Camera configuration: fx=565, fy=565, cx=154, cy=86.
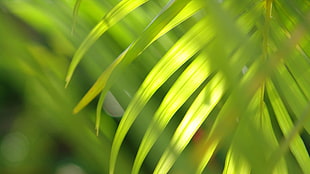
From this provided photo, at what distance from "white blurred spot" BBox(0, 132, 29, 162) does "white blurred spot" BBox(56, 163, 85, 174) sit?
0.06 metres

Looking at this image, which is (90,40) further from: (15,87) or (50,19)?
(15,87)

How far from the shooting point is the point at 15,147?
0.76 meters

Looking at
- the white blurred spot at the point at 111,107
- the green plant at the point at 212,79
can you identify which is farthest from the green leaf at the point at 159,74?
the white blurred spot at the point at 111,107

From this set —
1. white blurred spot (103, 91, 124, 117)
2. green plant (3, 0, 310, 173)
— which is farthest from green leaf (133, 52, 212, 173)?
white blurred spot (103, 91, 124, 117)

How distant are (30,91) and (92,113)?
0.15 m

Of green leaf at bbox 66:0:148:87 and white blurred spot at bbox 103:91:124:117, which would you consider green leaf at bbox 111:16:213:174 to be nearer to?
green leaf at bbox 66:0:148:87

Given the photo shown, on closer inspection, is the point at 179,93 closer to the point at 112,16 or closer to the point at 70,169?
the point at 112,16

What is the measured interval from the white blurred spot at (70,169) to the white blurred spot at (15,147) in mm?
56

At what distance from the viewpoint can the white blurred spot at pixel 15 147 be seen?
0.74 m

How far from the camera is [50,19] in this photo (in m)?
0.60

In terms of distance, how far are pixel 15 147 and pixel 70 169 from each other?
0.08m

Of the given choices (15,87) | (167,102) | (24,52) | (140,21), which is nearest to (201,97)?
(167,102)

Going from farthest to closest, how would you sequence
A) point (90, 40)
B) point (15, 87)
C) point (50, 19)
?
point (15, 87) → point (50, 19) → point (90, 40)

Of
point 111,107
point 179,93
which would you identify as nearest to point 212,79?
point 179,93
